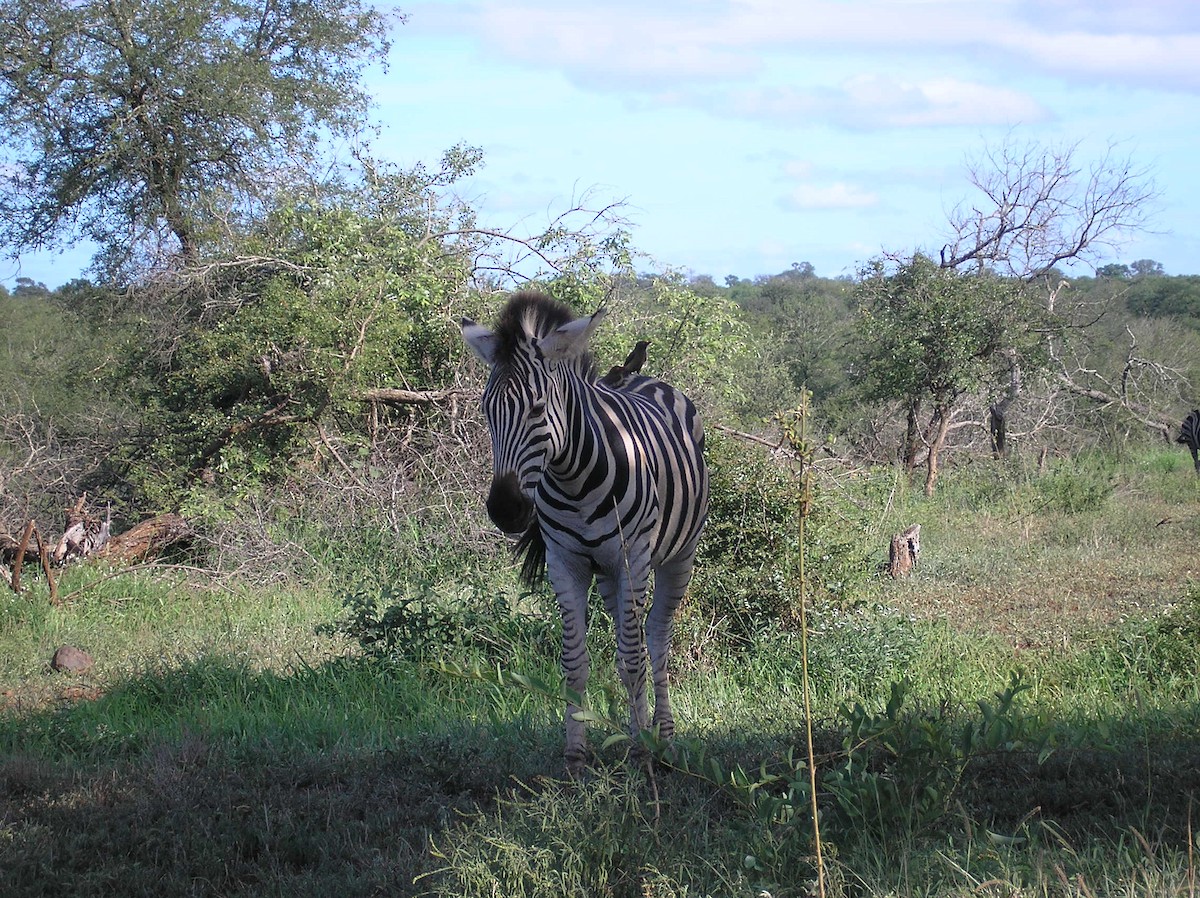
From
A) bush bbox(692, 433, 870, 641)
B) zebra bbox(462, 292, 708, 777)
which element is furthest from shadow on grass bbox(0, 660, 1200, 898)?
bush bbox(692, 433, 870, 641)

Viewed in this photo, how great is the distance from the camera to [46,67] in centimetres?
1432

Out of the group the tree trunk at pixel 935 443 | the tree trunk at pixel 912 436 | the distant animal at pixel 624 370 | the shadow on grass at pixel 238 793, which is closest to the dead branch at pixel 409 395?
the distant animal at pixel 624 370

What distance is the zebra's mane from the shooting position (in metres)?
4.83

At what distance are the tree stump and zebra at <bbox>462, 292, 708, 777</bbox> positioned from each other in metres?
5.05

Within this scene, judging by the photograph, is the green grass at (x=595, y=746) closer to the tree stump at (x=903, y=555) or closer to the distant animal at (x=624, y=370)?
the tree stump at (x=903, y=555)

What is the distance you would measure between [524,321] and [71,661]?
4.75 meters

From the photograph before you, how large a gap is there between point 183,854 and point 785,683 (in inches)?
147

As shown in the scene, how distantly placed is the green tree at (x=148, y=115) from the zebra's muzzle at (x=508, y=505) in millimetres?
11132

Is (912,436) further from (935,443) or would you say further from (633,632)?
(633,632)

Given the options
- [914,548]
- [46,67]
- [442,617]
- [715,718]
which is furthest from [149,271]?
[715,718]

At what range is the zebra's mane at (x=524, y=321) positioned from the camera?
483cm

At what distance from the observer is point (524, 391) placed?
4668 mm

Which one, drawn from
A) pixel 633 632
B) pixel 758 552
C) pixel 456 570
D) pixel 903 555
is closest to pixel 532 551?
pixel 633 632

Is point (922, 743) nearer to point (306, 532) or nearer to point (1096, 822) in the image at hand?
point (1096, 822)
